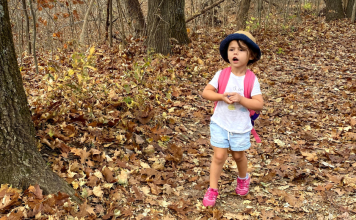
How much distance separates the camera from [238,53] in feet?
9.12

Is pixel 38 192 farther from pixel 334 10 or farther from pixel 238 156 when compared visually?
pixel 334 10

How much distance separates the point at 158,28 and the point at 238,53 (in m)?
5.36

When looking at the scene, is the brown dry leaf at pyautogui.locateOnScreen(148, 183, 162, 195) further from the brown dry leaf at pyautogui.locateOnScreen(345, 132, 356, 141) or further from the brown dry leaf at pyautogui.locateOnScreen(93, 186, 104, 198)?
the brown dry leaf at pyautogui.locateOnScreen(345, 132, 356, 141)

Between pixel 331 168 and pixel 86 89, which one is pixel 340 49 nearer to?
pixel 331 168

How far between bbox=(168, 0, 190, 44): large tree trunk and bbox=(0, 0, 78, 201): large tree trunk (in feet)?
19.0

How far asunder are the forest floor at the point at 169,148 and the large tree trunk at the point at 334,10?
886cm

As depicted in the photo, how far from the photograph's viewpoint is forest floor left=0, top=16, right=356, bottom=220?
120 inches

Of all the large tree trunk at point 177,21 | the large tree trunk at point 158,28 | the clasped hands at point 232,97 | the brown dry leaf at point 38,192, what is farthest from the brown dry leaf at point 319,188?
the large tree trunk at point 177,21

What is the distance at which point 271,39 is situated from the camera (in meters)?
11.1

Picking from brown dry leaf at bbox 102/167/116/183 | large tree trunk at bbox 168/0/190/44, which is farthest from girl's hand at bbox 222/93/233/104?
large tree trunk at bbox 168/0/190/44

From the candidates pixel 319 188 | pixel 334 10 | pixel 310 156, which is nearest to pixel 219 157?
pixel 319 188

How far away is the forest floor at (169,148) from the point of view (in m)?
3.05

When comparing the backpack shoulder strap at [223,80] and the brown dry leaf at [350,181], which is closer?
the backpack shoulder strap at [223,80]

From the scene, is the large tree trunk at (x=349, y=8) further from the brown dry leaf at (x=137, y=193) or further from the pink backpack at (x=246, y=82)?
the brown dry leaf at (x=137, y=193)
